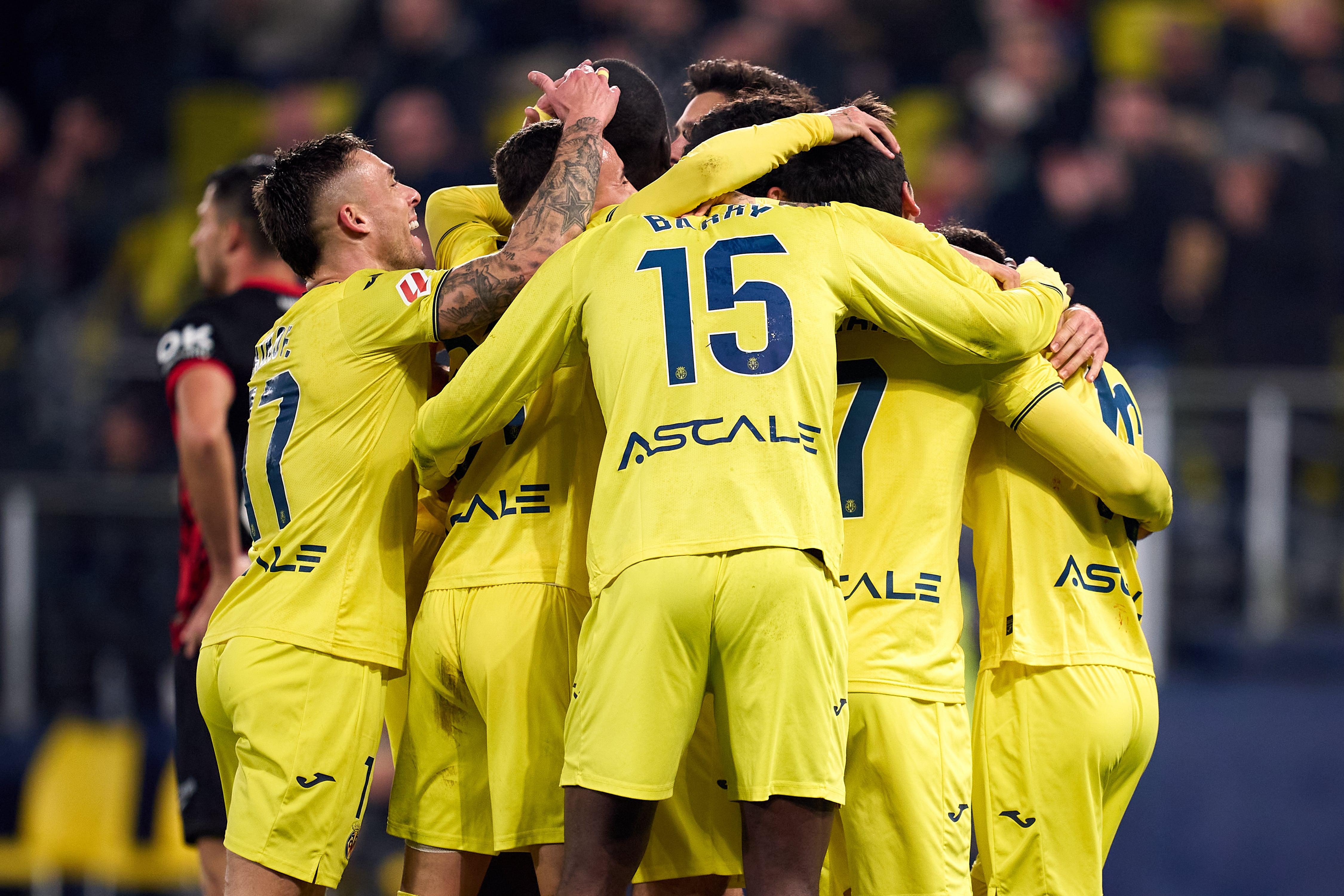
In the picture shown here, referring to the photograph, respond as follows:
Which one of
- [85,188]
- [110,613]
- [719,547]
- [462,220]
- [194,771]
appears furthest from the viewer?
[85,188]

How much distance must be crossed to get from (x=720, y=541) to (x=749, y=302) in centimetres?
50

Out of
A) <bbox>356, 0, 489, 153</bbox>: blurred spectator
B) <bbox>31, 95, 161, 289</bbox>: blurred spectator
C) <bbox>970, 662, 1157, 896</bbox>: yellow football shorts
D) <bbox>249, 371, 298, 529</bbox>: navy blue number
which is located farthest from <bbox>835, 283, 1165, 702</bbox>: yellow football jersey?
<bbox>31, 95, 161, 289</bbox>: blurred spectator

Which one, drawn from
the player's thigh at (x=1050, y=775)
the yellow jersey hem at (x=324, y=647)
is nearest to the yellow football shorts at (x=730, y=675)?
the yellow jersey hem at (x=324, y=647)

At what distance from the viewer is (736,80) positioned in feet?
14.9

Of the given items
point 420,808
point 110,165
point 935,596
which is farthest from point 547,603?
point 110,165

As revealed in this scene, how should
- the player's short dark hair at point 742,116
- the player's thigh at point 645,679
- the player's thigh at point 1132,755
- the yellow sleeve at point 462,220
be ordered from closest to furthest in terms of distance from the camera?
the player's thigh at point 645,679, the player's thigh at point 1132,755, the player's short dark hair at point 742,116, the yellow sleeve at point 462,220

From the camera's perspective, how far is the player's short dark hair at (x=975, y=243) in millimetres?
3660

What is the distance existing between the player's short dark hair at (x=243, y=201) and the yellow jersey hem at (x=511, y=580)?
2.00 meters

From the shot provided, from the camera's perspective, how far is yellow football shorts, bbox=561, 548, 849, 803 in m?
2.77

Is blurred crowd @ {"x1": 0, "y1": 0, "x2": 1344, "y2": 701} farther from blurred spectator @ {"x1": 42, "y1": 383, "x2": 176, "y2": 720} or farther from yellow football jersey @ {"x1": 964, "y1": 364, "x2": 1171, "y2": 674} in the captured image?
yellow football jersey @ {"x1": 964, "y1": 364, "x2": 1171, "y2": 674}

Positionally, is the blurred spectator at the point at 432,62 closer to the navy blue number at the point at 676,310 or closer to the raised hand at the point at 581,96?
the raised hand at the point at 581,96

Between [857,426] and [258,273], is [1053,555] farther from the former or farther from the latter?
[258,273]

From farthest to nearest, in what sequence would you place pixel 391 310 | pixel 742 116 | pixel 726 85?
pixel 726 85, pixel 742 116, pixel 391 310

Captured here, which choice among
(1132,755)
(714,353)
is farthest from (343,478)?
(1132,755)
